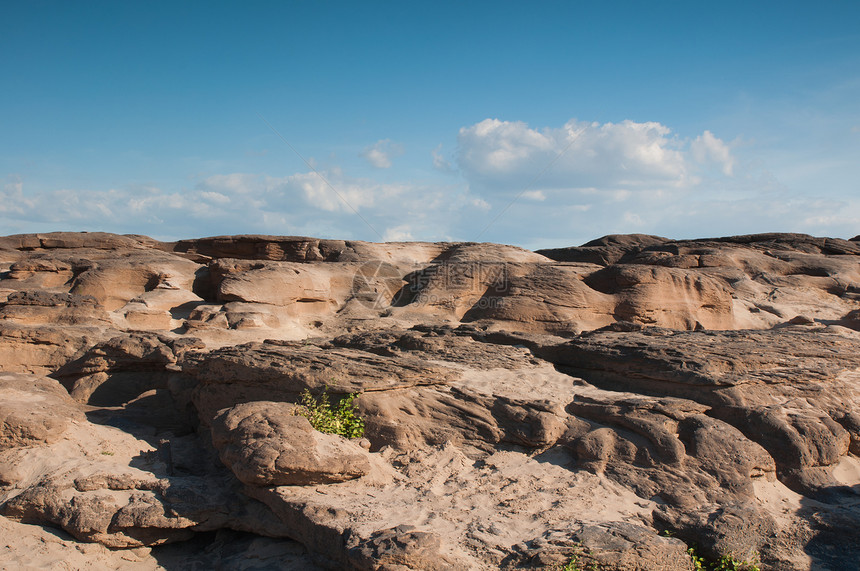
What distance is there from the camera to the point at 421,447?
658cm

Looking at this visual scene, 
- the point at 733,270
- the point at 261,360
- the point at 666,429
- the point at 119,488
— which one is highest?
the point at 733,270

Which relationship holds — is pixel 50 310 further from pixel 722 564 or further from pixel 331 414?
pixel 722 564

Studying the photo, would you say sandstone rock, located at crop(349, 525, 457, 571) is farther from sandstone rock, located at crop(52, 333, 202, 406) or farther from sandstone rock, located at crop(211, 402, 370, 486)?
sandstone rock, located at crop(52, 333, 202, 406)

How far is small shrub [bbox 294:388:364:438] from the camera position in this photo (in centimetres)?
651

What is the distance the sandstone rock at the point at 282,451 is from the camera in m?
5.62

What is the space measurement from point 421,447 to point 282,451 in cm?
167

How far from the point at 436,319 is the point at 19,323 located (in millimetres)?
7248

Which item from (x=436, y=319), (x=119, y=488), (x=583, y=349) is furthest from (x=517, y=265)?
(x=119, y=488)

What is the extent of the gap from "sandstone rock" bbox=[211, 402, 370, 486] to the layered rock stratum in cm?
2

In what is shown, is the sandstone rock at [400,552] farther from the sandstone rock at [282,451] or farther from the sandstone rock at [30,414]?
the sandstone rock at [30,414]

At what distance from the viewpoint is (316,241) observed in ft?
51.4

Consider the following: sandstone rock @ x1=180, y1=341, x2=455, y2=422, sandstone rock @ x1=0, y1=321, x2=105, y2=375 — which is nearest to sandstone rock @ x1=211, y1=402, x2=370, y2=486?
sandstone rock @ x1=180, y1=341, x2=455, y2=422

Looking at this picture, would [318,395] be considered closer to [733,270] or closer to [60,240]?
[60,240]

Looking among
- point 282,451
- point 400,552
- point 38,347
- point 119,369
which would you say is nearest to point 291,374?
point 282,451
